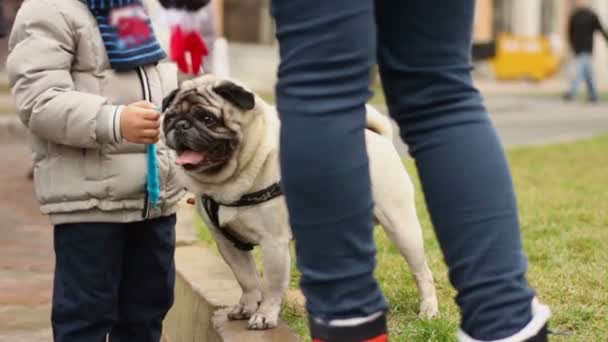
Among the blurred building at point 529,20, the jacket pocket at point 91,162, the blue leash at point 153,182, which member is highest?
the jacket pocket at point 91,162

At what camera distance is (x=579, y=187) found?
263 inches

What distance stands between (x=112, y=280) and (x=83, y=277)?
10 centimetres

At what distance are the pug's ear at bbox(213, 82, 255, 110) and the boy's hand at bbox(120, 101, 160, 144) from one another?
0.32 m

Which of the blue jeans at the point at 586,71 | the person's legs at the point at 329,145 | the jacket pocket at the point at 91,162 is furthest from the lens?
the blue jeans at the point at 586,71

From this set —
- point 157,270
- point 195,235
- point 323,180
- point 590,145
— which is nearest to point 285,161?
point 323,180

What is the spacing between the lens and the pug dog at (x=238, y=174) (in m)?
3.00

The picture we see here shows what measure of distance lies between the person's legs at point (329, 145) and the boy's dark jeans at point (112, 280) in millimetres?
1089

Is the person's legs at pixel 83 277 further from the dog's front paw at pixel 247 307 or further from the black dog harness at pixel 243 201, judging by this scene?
the dog's front paw at pixel 247 307

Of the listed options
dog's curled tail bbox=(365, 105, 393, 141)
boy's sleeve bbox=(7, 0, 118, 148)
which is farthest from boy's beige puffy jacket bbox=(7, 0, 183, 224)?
dog's curled tail bbox=(365, 105, 393, 141)

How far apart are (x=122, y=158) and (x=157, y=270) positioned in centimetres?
38

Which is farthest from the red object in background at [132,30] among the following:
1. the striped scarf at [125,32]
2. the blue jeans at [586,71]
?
the blue jeans at [586,71]

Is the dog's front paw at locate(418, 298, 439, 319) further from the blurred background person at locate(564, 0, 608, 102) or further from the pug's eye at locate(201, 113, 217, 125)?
the blurred background person at locate(564, 0, 608, 102)

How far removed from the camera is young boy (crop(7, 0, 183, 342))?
2.76m

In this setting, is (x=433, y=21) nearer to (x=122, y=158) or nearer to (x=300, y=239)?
(x=300, y=239)
